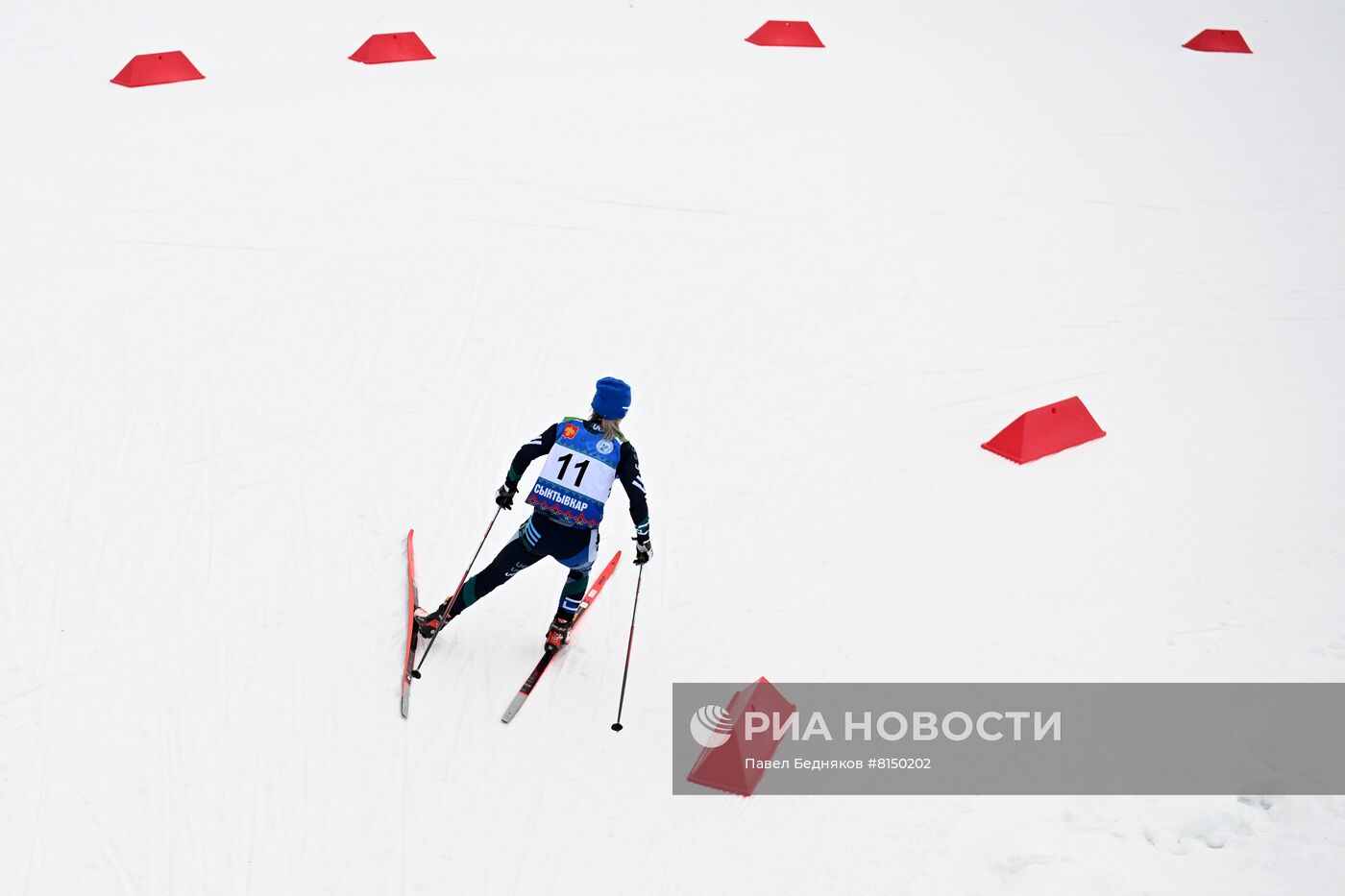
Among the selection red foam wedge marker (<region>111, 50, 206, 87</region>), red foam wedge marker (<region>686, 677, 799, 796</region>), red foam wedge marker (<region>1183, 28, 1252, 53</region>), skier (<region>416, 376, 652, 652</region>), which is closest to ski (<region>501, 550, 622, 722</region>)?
skier (<region>416, 376, 652, 652</region>)

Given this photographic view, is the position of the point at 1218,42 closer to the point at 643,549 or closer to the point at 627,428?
the point at 627,428

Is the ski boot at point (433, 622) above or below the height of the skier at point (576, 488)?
below

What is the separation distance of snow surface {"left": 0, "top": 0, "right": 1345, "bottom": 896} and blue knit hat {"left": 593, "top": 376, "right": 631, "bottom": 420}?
1.33 metres

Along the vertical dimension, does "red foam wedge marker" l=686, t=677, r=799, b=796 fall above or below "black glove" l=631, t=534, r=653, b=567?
below

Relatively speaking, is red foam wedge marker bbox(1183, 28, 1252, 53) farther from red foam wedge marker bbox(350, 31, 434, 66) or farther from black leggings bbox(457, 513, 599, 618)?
black leggings bbox(457, 513, 599, 618)

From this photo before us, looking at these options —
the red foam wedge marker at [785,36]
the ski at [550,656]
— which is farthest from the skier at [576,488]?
the red foam wedge marker at [785,36]

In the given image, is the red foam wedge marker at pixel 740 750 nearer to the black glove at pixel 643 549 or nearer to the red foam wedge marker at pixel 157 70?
the black glove at pixel 643 549

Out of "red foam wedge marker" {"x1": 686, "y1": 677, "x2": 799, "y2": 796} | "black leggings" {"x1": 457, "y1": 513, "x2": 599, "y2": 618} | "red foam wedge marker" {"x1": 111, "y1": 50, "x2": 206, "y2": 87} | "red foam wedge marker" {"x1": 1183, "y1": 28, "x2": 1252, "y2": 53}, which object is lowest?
"red foam wedge marker" {"x1": 686, "y1": 677, "x2": 799, "y2": 796}

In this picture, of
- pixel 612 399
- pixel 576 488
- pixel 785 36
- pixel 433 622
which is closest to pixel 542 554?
pixel 576 488

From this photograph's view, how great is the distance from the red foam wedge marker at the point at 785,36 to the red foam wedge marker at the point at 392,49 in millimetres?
4398

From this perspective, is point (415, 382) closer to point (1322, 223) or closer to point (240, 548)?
point (240, 548)

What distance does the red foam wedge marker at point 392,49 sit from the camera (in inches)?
542

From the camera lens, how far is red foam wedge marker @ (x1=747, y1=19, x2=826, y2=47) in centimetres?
1580

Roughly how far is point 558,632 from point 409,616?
0.76 m
